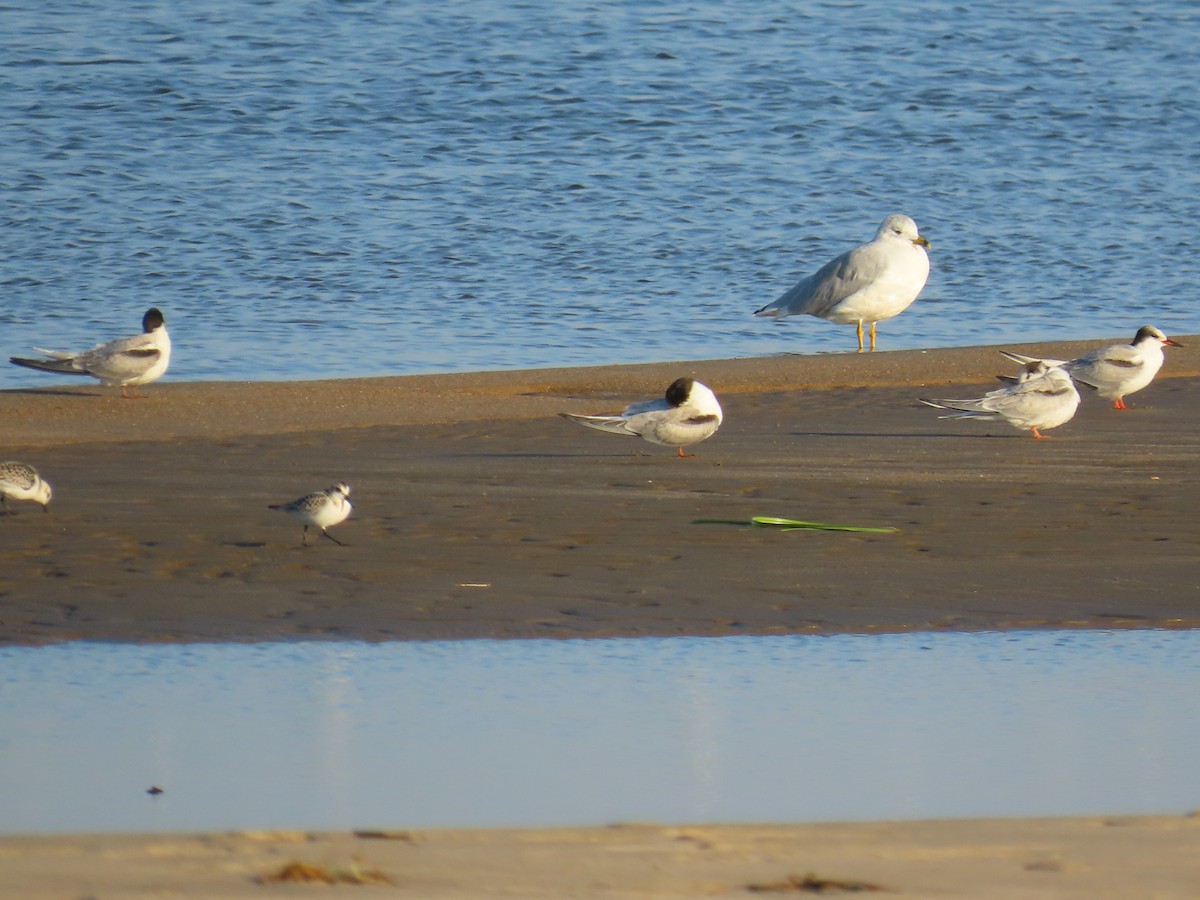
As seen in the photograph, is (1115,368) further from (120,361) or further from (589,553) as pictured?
(120,361)

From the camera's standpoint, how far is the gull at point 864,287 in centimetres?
1446

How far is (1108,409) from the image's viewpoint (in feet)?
36.7

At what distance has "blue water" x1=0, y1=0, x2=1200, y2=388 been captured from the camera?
1591cm

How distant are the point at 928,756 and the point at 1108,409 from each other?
6496 mm

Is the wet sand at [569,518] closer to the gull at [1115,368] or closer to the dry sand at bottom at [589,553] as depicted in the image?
the dry sand at bottom at [589,553]

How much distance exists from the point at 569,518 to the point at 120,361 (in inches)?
165

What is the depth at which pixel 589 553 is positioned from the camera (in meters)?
7.50

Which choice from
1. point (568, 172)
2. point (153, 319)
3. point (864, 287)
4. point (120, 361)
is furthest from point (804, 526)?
point (568, 172)

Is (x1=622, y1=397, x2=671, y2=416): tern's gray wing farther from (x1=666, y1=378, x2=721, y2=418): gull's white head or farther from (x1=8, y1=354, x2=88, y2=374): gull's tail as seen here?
(x1=8, y1=354, x2=88, y2=374): gull's tail

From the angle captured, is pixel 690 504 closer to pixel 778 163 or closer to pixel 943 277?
pixel 943 277

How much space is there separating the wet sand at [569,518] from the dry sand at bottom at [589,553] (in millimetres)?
20

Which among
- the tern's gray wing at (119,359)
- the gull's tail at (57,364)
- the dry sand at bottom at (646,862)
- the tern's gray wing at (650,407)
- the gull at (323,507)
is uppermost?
the dry sand at bottom at (646,862)

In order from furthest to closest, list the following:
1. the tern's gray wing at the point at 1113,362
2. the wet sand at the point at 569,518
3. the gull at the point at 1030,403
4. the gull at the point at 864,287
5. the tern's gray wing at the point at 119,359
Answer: the gull at the point at 864,287
the tern's gray wing at the point at 119,359
the tern's gray wing at the point at 1113,362
the gull at the point at 1030,403
the wet sand at the point at 569,518

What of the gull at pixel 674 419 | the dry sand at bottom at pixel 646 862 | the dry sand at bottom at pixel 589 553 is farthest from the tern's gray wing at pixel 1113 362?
the dry sand at bottom at pixel 646 862
